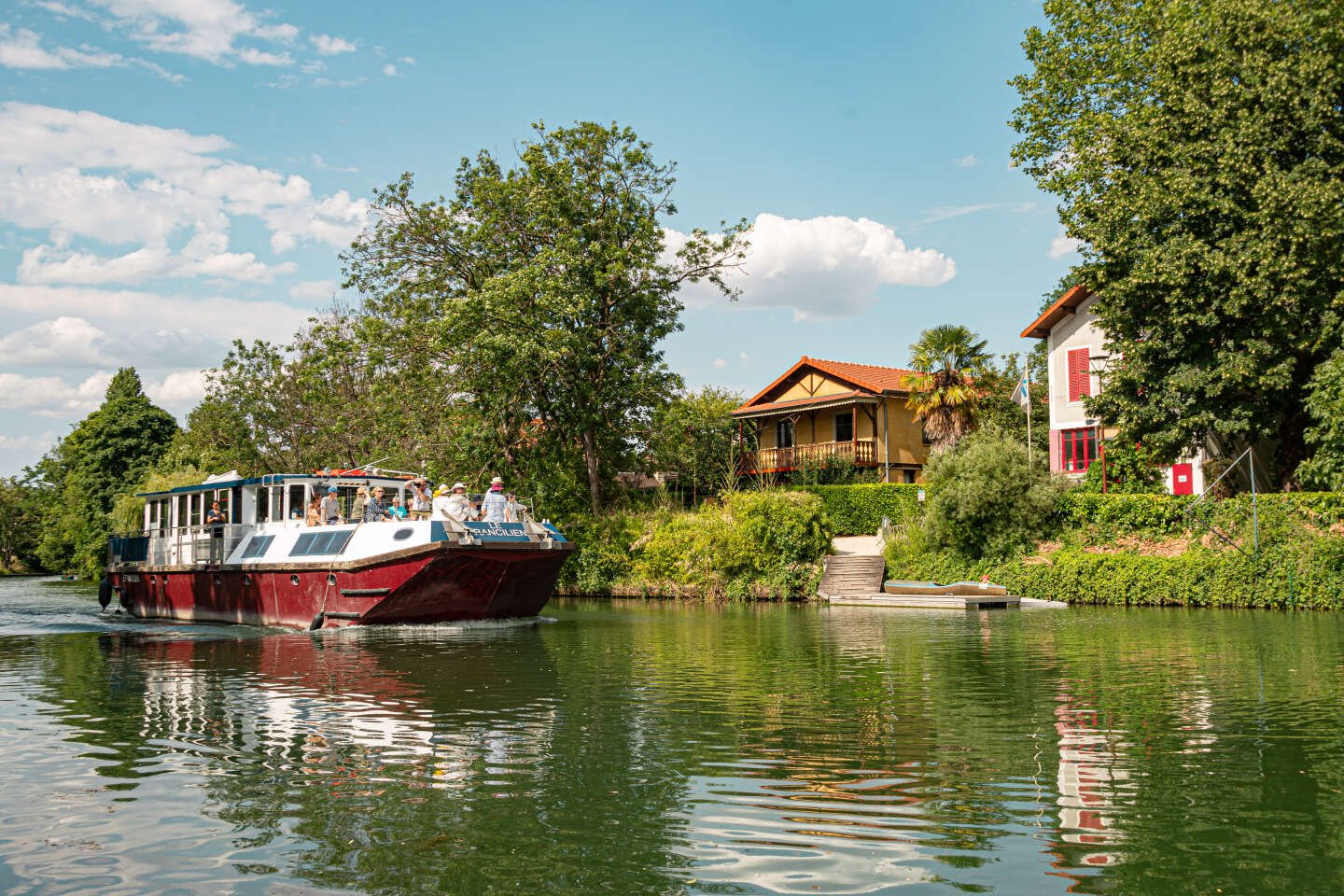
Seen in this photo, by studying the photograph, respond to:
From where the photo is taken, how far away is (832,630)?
24.9 metres

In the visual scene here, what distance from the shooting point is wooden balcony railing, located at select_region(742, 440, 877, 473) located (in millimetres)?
48625

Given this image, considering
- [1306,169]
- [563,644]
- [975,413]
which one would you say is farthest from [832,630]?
[975,413]

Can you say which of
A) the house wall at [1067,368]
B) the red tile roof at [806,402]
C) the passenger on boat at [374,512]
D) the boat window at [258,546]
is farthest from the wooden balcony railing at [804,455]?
the boat window at [258,546]

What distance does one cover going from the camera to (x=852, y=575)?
121 feet

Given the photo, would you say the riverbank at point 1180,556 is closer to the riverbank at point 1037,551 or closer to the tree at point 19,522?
the riverbank at point 1037,551

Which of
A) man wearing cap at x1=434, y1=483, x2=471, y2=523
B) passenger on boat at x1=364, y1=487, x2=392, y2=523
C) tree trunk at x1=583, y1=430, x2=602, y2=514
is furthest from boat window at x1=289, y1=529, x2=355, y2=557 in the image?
tree trunk at x1=583, y1=430, x2=602, y2=514

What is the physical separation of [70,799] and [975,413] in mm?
40002

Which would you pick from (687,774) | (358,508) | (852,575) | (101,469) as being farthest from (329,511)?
(101,469)

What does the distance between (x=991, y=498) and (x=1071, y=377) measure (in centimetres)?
1085

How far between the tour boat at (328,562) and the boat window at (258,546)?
3 centimetres

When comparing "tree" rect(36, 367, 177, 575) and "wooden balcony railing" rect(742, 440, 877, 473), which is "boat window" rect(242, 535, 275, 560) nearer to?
"wooden balcony railing" rect(742, 440, 877, 473)

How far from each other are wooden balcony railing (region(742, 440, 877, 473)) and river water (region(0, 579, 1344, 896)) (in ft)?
97.2

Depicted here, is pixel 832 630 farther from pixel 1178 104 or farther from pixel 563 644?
pixel 1178 104

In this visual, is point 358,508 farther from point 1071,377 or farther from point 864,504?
point 1071,377
